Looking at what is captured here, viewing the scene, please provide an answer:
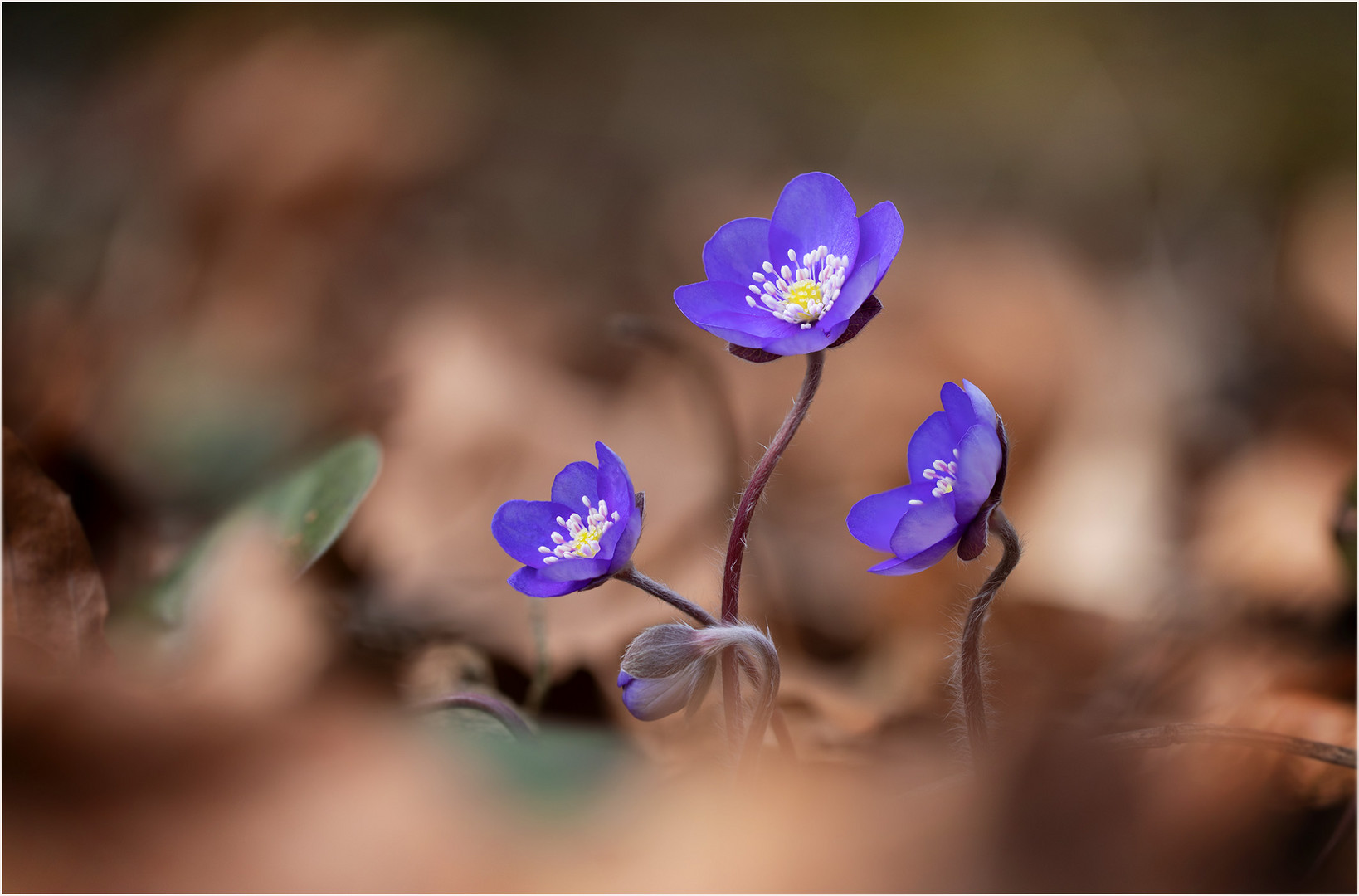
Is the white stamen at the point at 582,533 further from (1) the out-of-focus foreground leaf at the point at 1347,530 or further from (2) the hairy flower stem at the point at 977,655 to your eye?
(1) the out-of-focus foreground leaf at the point at 1347,530

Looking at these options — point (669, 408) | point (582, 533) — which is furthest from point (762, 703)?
point (669, 408)

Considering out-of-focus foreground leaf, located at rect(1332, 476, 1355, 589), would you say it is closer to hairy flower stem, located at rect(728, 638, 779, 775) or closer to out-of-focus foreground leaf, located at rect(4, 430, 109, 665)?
hairy flower stem, located at rect(728, 638, 779, 775)

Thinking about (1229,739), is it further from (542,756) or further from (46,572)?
(46,572)


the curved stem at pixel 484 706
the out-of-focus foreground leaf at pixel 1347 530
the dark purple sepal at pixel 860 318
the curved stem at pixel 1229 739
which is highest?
the dark purple sepal at pixel 860 318

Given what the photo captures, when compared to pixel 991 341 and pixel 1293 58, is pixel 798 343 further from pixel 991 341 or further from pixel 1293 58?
pixel 1293 58

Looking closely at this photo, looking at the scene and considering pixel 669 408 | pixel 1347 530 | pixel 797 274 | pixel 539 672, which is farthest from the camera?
pixel 669 408

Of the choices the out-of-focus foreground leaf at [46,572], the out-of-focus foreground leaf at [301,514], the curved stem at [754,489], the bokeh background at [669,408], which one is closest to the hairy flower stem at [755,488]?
the curved stem at [754,489]

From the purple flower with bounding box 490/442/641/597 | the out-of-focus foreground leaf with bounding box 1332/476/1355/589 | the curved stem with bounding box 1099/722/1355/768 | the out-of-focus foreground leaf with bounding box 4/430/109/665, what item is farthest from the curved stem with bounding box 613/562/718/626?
the out-of-focus foreground leaf with bounding box 1332/476/1355/589
